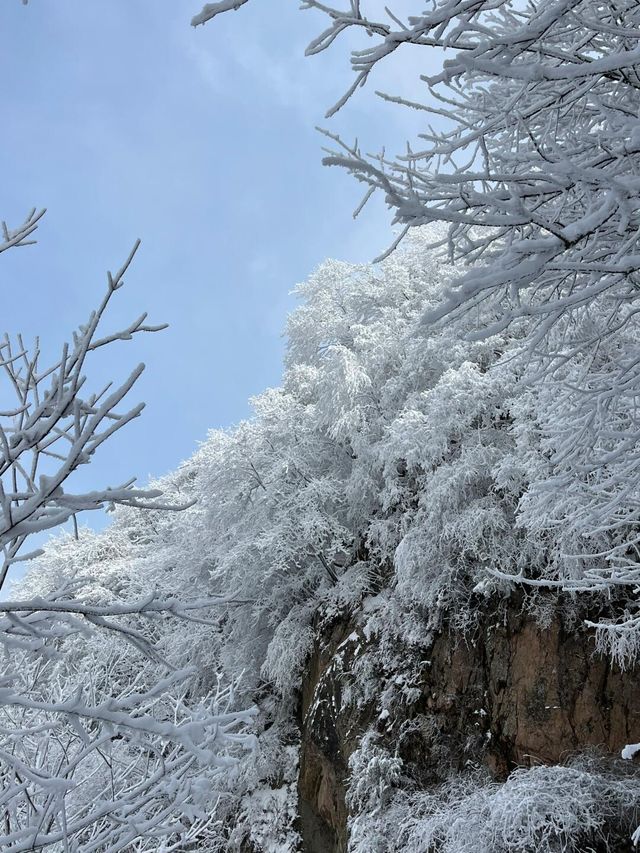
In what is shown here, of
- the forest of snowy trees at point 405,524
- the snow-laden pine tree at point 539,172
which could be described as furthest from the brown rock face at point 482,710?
the snow-laden pine tree at point 539,172

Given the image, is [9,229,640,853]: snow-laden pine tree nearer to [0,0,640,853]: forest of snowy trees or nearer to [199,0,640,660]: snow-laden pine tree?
[0,0,640,853]: forest of snowy trees

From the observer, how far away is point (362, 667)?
31.4 ft

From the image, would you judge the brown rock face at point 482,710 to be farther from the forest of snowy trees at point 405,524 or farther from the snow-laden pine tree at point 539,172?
the snow-laden pine tree at point 539,172

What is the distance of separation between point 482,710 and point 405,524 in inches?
120

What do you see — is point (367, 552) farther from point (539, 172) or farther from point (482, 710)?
point (539, 172)

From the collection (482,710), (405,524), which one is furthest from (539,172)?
(405,524)

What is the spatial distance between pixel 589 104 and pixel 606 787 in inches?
236

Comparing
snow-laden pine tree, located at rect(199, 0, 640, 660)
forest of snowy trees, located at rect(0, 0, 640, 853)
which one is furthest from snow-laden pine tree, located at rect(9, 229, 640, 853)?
snow-laden pine tree, located at rect(199, 0, 640, 660)

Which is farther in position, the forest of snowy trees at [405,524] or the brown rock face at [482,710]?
the brown rock face at [482,710]

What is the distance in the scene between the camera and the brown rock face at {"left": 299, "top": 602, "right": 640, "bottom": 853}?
7.31m

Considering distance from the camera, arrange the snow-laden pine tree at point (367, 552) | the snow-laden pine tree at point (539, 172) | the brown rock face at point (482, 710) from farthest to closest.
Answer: the brown rock face at point (482, 710)
the snow-laden pine tree at point (367, 552)
the snow-laden pine tree at point (539, 172)

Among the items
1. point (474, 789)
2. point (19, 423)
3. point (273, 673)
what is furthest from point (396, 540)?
point (19, 423)

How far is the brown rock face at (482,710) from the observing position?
731 centimetres

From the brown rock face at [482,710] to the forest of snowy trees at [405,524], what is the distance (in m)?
0.04
